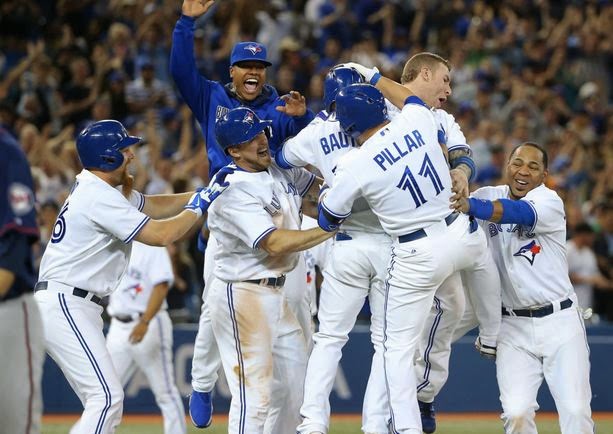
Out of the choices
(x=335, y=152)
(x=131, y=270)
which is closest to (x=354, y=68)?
(x=335, y=152)

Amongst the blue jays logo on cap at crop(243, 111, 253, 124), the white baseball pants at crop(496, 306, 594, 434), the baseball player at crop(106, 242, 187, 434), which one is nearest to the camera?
the white baseball pants at crop(496, 306, 594, 434)

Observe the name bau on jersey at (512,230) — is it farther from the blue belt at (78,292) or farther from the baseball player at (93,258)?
the blue belt at (78,292)

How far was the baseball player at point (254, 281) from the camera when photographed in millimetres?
7703

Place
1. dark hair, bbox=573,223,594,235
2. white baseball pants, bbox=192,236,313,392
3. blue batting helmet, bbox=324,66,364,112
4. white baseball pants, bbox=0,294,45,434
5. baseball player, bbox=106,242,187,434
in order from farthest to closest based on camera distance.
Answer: dark hair, bbox=573,223,594,235 < baseball player, bbox=106,242,187,434 < white baseball pants, bbox=192,236,313,392 < blue batting helmet, bbox=324,66,364,112 < white baseball pants, bbox=0,294,45,434

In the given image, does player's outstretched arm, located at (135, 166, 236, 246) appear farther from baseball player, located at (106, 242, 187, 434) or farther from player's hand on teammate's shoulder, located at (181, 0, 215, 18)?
baseball player, located at (106, 242, 187, 434)

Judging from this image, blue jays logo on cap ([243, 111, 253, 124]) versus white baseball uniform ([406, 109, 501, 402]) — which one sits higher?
blue jays logo on cap ([243, 111, 253, 124])

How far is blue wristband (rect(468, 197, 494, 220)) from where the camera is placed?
7656mm

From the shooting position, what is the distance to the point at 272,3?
60.1 ft

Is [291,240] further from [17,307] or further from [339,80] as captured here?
[17,307]

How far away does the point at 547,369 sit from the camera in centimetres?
794

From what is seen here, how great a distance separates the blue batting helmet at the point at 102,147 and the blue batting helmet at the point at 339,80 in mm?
1529

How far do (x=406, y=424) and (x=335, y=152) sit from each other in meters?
2.03

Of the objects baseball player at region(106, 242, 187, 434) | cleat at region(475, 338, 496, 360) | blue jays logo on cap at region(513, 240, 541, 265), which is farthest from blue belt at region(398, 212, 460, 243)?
baseball player at region(106, 242, 187, 434)

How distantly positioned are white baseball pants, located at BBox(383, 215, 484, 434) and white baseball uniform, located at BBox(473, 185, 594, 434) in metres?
0.59
